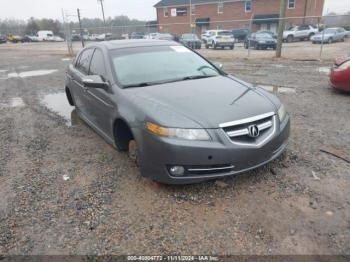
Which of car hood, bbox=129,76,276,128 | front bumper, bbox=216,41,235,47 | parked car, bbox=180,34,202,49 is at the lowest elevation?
front bumper, bbox=216,41,235,47

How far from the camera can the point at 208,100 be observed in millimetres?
3328

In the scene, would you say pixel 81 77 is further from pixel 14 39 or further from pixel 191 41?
pixel 14 39

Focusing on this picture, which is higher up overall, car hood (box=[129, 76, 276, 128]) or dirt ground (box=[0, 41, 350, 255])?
car hood (box=[129, 76, 276, 128])

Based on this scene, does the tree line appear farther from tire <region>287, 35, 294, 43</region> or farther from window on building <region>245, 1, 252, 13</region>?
tire <region>287, 35, 294, 43</region>

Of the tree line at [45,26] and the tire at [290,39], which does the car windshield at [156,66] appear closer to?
the tire at [290,39]

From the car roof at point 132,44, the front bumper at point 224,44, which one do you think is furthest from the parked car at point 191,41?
the car roof at point 132,44

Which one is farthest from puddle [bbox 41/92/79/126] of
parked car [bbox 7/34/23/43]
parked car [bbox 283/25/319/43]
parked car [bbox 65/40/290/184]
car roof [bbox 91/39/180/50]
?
parked car [bbox 7/34/23/43]

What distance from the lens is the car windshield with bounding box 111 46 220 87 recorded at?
3939 millimetres

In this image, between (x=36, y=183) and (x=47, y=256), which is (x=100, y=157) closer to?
(x=36, y=183)

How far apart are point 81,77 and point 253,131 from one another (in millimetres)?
3238

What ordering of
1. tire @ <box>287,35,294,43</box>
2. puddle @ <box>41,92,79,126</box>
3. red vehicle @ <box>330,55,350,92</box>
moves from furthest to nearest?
tire @ <box>287,35,294,43</box> < red vehicle @ <box>330,55,350,92</box> < puddle @ <box>41,92,79,126</box>

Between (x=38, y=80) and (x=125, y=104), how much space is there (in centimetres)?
914

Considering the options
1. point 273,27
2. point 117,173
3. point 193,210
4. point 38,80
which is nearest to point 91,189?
point 117,173

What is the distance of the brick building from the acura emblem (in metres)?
35.9
